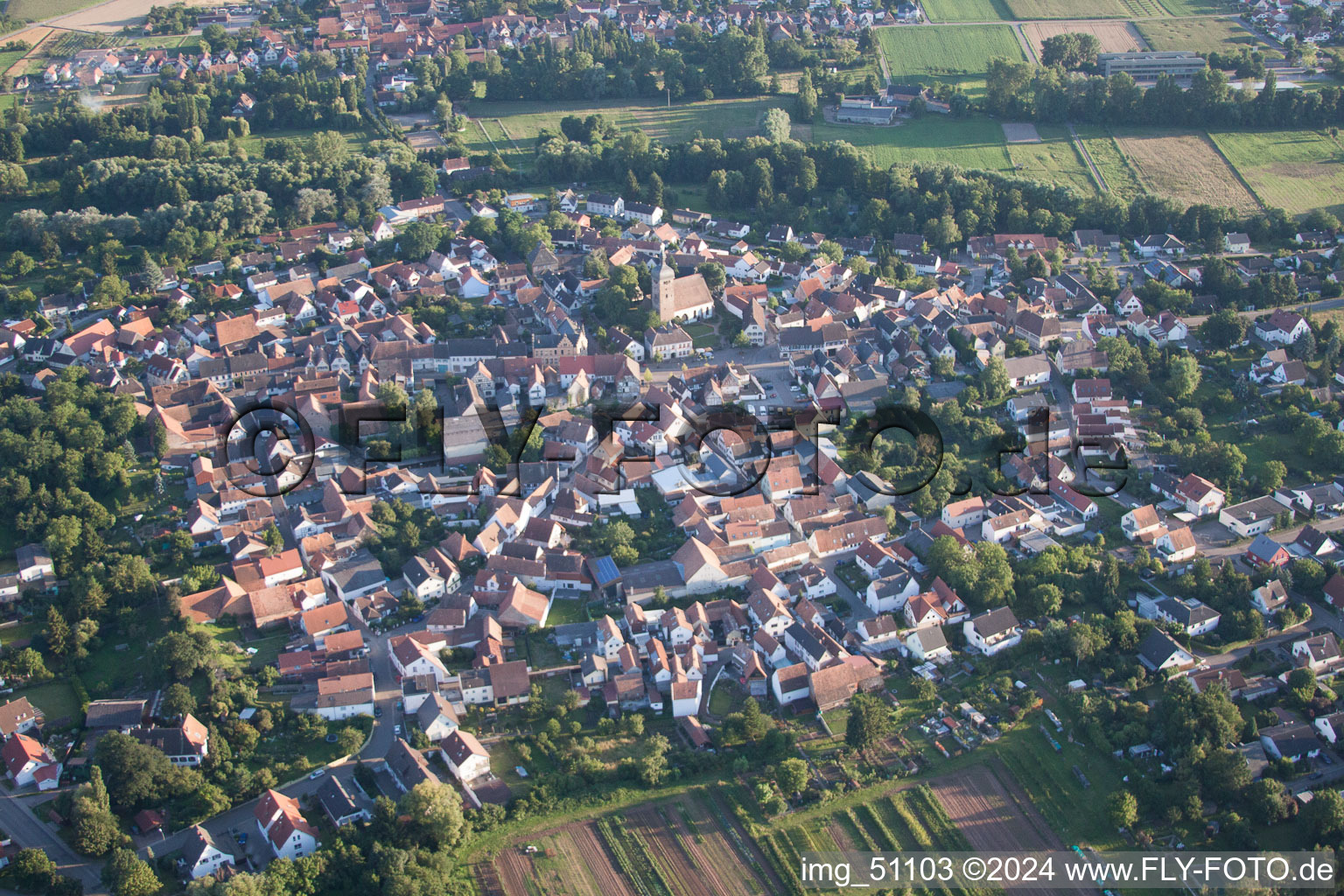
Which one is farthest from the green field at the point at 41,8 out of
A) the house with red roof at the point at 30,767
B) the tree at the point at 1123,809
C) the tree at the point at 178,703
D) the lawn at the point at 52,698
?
the tree at the point at 1123,809

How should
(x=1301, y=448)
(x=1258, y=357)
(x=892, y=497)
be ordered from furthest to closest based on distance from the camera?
1. (x=1258, y=357)
2. (x=1301, y=448)
3. (x=892, y=497)

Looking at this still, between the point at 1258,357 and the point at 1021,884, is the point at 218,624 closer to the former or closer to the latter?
the point at 1021,884

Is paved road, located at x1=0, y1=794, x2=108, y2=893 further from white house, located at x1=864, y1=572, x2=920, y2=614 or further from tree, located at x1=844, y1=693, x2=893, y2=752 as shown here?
white house, located at x1=864, y1=572, x2=920, y2=614

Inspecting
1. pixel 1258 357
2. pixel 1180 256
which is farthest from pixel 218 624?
pixel 1180 256

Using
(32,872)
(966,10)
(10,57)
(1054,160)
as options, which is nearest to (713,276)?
(1054,160)

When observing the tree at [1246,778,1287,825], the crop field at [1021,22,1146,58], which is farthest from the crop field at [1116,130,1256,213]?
the tree at [1246,778,1287,825]

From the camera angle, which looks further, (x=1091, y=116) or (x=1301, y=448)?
(x=1091, y=116)

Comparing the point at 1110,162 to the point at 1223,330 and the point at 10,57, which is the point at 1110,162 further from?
the point at 10,57

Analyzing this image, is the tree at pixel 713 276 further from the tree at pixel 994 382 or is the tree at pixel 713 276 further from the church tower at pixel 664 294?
the tree at pixel 994 382
